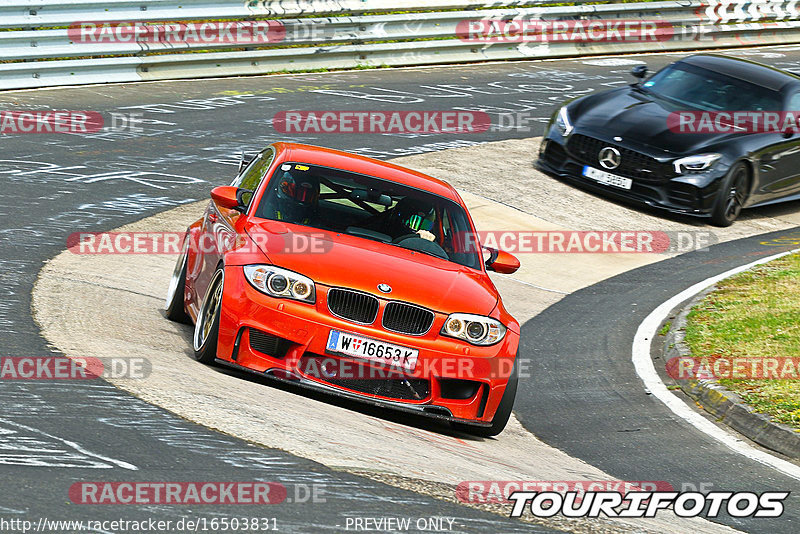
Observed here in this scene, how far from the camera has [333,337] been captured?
671 cm

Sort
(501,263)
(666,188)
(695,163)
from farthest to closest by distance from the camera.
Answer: (666,188)
(695,163)
(501,263)

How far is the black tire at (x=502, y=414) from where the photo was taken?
709cm

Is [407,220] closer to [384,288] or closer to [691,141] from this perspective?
[384,288]

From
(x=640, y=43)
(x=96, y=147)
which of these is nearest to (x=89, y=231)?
(x=96, y=147)

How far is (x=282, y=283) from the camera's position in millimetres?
6855

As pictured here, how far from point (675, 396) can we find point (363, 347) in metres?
3.24

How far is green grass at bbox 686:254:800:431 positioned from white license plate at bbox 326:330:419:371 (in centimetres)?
296

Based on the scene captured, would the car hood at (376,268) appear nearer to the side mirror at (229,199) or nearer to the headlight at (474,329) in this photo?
the headlight at (474,329)

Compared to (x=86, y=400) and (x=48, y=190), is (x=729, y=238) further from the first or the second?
(x=86, y=400)

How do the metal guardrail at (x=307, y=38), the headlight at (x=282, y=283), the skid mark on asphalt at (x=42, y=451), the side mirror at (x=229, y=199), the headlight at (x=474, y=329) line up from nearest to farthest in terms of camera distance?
the skid mark on asphalt at (x=42, y=451)
the headlight at (x=282, y=283)
the headlight at (x=474, y=329)
the side mirror at (x=229, y=199)
the metal guardrail at (x=307, y=38)

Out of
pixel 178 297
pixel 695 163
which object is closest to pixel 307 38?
pixel 695 163

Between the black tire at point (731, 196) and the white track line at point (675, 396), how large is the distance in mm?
1799

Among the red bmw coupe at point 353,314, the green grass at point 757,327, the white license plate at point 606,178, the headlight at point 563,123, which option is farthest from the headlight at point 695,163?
the red bmw coupe at point 353,314

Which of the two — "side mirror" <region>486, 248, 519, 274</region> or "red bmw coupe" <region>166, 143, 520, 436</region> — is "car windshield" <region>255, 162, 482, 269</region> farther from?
"side mirror" <region>486, 248, 519, 274</region>
